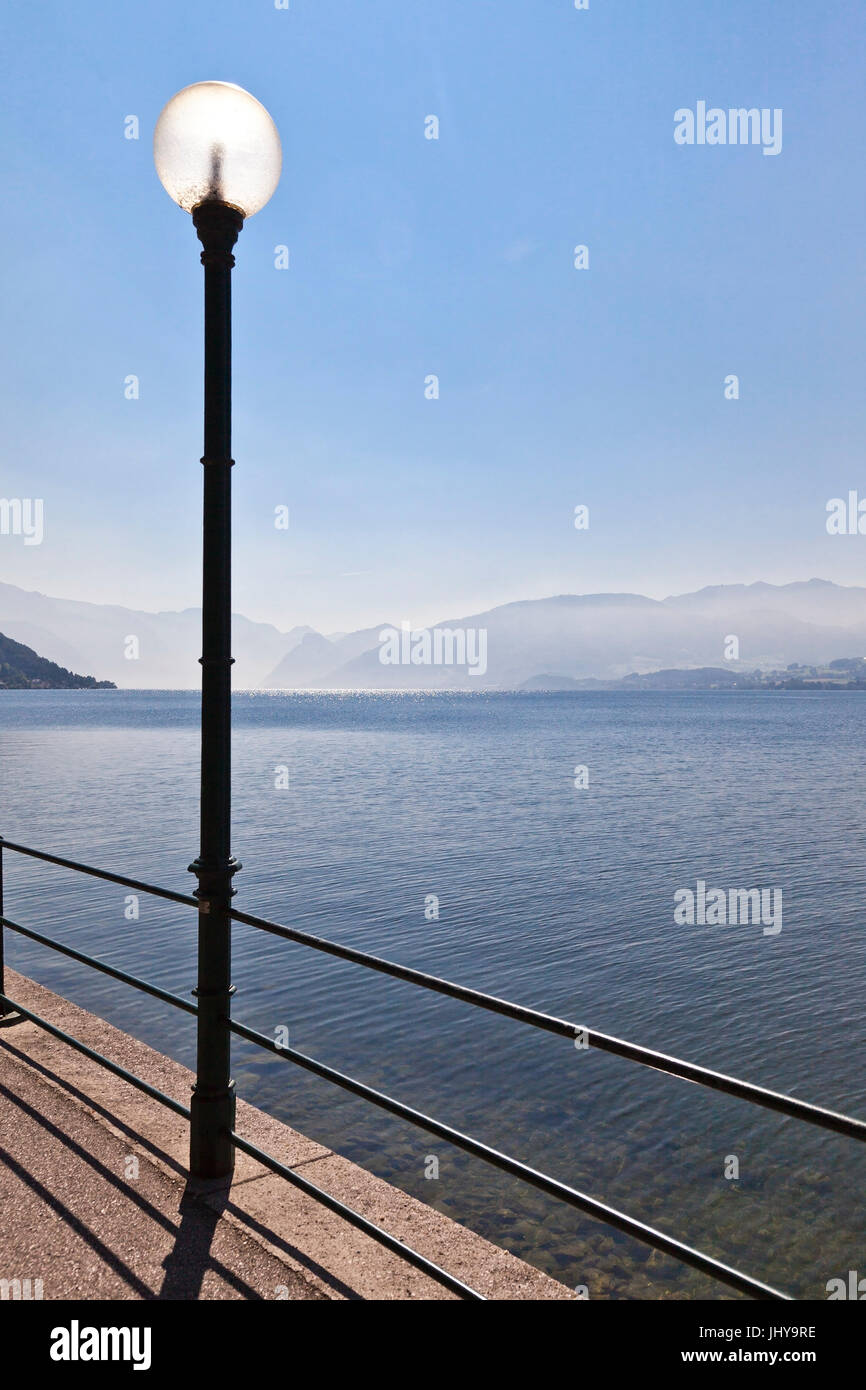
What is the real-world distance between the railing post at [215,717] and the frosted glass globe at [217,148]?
3.2 inches

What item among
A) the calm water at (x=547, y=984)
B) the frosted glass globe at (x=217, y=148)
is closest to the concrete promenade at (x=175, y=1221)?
the calm water at (x=547, y=984)

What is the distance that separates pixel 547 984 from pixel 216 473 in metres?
12.1

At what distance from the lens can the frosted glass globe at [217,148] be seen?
3812 millimetres

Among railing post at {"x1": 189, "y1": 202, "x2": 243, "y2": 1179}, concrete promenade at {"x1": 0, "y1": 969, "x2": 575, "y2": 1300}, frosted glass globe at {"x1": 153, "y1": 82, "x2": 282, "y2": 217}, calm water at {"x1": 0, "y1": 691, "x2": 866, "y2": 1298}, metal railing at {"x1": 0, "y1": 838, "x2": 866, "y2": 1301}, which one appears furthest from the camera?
calm water at {"x1": 0, "y1": 691, "x2": 866, "y2": 1298}

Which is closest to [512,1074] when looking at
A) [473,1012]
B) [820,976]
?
[473,1012]

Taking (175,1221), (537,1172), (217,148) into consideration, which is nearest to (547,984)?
(175,1221)

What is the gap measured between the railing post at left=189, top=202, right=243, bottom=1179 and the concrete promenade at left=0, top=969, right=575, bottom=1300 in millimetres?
328

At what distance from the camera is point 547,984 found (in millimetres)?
14461

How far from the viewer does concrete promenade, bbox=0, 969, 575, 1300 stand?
132 inches

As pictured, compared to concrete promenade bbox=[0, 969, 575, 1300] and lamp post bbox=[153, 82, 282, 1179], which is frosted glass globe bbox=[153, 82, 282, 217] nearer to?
lamp post bbox=[153, 82, 282, 1179]

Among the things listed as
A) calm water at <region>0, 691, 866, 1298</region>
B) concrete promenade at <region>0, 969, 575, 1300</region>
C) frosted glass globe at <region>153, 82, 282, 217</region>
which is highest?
frosted glass globe at <region>153, 82, 282, 217</region>

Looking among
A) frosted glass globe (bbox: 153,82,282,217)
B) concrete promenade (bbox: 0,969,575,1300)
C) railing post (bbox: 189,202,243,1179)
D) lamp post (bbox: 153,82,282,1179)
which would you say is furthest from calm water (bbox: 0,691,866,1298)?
frosted glass globe (bbox: 153,82,282,217)

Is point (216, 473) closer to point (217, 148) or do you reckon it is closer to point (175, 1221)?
point (217, 148)
